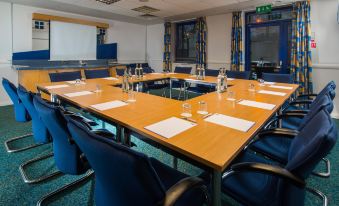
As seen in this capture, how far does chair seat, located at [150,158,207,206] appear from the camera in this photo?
3.54 ft

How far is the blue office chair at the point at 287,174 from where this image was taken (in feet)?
2.92

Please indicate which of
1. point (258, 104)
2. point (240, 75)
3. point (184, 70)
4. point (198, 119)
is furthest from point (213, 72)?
point (198, 119)

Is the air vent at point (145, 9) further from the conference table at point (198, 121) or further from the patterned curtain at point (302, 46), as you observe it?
the conference table at point (198, 121)

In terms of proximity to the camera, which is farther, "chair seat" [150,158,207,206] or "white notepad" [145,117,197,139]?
"white notepad" [145,117,197,139]

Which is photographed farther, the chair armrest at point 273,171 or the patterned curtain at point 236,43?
the patterned curtain at point 236,43

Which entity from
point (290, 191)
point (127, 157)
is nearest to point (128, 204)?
point (127, 157)

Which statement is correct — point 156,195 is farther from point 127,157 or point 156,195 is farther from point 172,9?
point 172,9

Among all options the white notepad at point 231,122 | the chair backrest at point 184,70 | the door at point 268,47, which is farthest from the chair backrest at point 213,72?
the white notepad at point 231,122

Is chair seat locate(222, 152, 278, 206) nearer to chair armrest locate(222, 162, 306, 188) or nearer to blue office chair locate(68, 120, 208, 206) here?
chair armrest locate(222, 162, 306, 188)

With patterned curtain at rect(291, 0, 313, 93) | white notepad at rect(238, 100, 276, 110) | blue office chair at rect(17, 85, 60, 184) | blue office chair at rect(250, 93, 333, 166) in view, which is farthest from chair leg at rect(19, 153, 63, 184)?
patterned curtain at rect(291, 0, 313, 93)

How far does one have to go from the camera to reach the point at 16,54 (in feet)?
17.5

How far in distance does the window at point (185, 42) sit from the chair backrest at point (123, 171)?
6871mm

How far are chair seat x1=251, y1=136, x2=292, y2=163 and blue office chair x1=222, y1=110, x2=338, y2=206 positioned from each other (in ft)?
1.27

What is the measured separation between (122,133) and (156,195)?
36.1 inches
